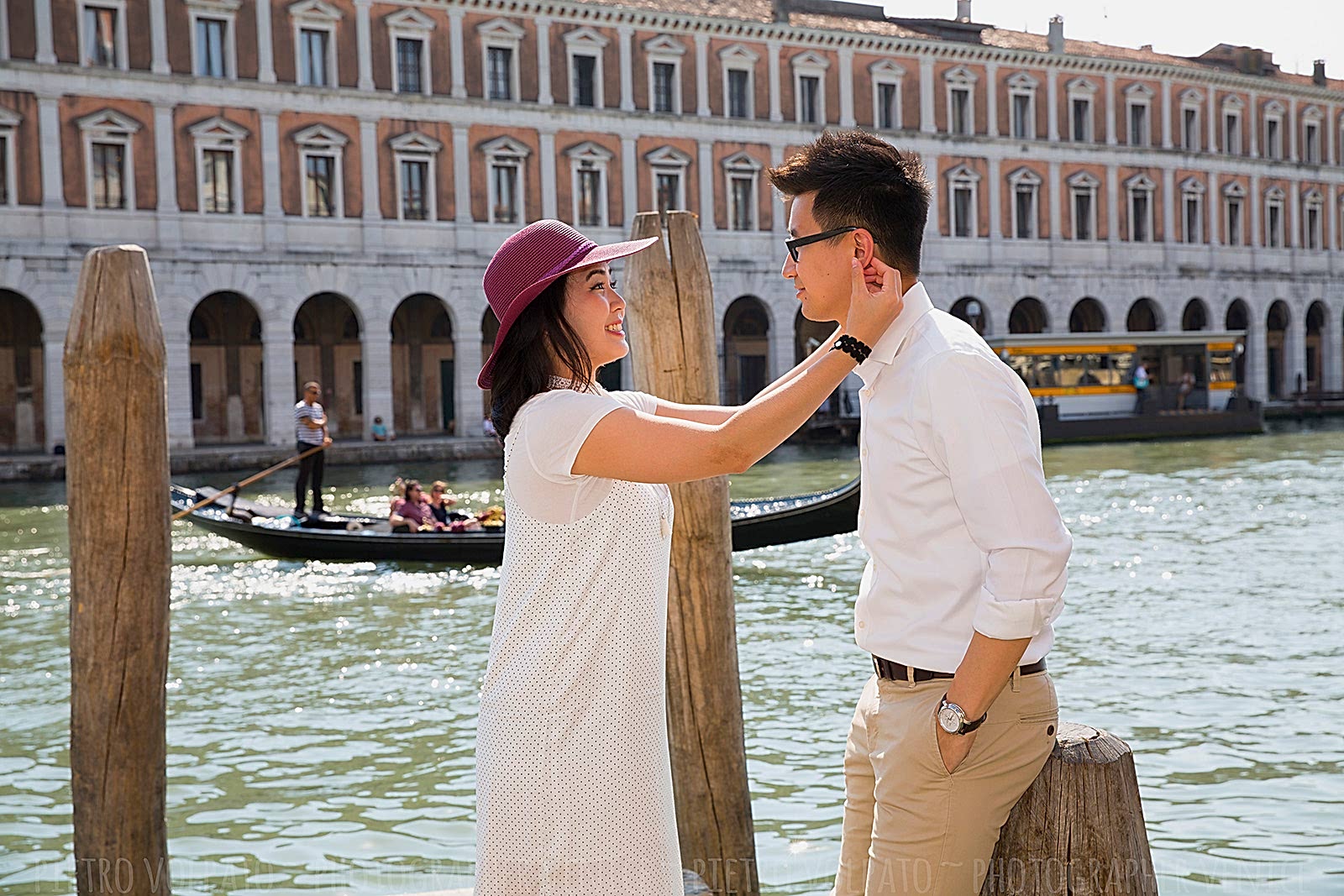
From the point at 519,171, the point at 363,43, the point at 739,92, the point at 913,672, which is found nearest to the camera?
the point at 913,672

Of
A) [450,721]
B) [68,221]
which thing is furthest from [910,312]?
[68,221]

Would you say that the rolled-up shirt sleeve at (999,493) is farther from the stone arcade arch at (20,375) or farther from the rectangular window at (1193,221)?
the rectangular window at (1193,221)

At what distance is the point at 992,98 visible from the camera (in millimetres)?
31031

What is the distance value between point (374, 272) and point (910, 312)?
2376 cm

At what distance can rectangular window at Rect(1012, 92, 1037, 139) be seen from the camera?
31375 mm

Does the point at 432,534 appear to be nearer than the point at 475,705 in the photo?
No

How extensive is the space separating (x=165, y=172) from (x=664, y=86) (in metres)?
9.44

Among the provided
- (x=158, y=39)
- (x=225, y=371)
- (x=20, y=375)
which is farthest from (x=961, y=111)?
(x=20, y=375)

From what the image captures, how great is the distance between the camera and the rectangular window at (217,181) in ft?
77.2

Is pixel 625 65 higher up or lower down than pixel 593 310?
higher up

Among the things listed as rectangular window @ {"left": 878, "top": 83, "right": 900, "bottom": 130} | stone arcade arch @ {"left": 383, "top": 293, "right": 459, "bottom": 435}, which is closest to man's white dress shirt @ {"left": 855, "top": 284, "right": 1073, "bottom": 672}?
stone arcade arch @ {"left": 383, "top": 293, "right": 459, "bottom": 435}

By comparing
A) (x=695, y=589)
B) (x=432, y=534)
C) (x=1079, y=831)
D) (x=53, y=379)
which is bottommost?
(x=432, y=534)

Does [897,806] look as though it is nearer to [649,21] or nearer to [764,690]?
[764,690]

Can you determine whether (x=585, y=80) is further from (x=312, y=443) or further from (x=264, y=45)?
(x=312, y=443)
